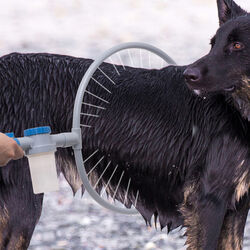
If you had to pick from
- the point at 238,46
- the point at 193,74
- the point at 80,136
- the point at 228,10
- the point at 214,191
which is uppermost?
the point at 228,10

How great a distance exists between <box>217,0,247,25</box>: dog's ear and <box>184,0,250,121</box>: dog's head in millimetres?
110

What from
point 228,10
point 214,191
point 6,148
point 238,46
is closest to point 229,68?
point 238,46

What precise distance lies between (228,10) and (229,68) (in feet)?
1.43

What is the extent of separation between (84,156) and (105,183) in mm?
228

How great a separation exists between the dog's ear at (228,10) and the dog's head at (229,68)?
11 cm

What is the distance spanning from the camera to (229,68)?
2.76m

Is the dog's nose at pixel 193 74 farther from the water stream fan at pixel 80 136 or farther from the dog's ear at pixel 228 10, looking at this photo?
the water stream fan at pixel 80 136

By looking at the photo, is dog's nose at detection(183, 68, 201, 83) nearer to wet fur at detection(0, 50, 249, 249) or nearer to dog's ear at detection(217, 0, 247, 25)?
wet fur at detection(0, 50, 249, 249)

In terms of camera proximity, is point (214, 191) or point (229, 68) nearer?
point (229, 68)

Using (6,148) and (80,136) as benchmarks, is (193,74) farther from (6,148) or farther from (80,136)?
(6,148)

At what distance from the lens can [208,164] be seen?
2.93 m

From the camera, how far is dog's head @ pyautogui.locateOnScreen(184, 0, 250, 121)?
2.76m

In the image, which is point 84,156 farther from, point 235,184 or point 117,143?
point 235,184

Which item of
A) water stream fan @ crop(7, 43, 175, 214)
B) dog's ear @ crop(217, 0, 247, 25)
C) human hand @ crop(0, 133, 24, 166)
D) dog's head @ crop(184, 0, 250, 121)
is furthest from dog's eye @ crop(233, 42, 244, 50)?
human hand @ crop(0, 133, 24, 166)
